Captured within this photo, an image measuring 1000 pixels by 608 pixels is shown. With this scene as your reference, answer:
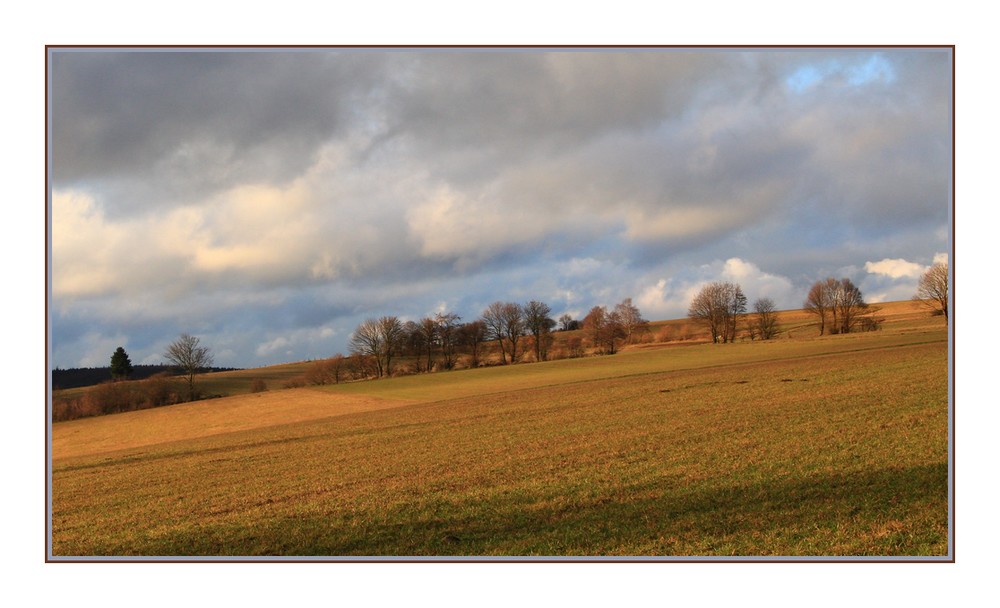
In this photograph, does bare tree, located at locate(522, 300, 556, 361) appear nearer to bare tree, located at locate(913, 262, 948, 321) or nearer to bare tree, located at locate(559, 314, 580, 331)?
bare tree, located at locate(559, 314, 580, 331)

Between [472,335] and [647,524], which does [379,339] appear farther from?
[647,524]

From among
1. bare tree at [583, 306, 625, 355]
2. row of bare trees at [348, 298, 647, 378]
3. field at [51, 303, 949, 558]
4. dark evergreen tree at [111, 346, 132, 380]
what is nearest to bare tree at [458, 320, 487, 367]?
row of bare trees at [348, 298, 647, 378]

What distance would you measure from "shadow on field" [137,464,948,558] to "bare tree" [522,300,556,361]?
6080 mm

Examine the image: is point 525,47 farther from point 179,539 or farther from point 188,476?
point 188,476

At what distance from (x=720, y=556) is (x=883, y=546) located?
7.10ft

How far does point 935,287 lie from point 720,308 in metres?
7.75

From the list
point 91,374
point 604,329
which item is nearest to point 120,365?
point 91,374

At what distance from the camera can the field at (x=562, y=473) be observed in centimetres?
865

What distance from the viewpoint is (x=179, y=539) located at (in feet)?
31.3

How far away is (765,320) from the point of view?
19.8 meters

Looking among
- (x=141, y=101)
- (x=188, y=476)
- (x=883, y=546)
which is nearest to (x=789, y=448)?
(x=883, y=546)

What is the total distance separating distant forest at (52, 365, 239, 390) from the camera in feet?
34.4

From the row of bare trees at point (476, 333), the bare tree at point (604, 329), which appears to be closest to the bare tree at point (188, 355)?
the row of bare trees at point (476, 333)

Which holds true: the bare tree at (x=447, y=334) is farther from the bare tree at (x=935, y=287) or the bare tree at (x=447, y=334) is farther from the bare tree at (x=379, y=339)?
the bare tree at (x=935, y=287)
